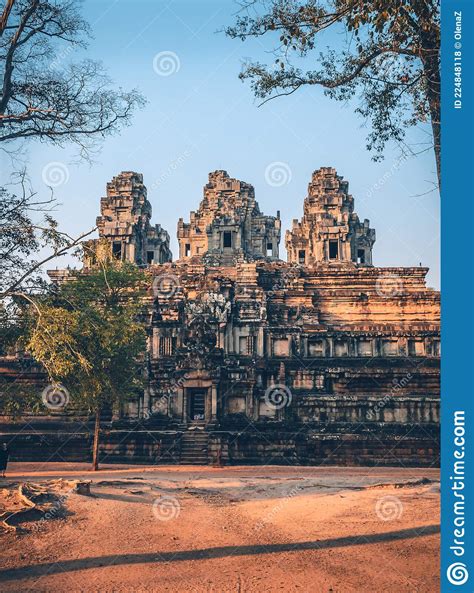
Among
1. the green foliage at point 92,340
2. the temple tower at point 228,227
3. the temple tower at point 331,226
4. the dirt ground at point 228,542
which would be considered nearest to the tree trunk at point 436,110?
the green foliage at point 92,340

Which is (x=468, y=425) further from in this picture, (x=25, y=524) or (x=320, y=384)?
(x=320, y=384)

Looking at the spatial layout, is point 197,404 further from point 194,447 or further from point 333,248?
point 333,248

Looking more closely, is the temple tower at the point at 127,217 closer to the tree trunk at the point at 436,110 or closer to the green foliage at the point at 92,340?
the green foliage at the point at 92,340

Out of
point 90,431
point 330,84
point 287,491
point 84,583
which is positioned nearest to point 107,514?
point 84,583

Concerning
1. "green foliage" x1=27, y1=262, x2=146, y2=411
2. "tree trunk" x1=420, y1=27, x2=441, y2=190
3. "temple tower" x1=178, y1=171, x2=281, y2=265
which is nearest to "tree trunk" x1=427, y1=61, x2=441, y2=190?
"tree trunk" x1=420, y1=27, x2=441, y2=190

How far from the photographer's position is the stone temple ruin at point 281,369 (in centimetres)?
2970

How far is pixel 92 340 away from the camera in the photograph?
1670cm

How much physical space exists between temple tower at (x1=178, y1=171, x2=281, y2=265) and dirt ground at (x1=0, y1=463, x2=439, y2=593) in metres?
39.3

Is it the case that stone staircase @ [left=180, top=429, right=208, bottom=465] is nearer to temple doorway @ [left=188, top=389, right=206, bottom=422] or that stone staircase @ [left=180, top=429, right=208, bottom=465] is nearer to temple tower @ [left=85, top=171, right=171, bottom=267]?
temple doorway @ [left=188, top=389, right=206, bottom=422]

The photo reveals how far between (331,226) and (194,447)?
3546 centimetres

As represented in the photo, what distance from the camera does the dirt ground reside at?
10.3 m

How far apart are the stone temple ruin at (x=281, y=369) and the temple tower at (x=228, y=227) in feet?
6.37

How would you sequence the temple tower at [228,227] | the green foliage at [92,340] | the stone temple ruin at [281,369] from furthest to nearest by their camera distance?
the temple tower at [228,227] < the stone temple ruin at [281,369] < the green foliage at [92,340]

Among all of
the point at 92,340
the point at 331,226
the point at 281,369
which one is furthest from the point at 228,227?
the point at 92,340
